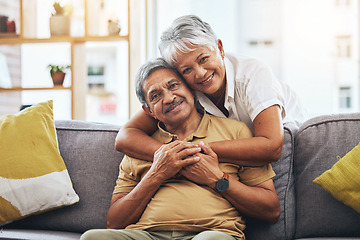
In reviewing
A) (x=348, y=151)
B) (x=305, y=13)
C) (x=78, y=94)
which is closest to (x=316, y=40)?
(x=305, y=13)

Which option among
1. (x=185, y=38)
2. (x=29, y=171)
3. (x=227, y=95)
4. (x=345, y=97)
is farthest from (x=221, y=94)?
(x=345, y=97)

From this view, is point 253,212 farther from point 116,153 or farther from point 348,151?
point 116,153

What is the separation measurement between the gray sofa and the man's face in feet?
1.30

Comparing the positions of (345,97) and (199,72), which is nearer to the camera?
(199,72)

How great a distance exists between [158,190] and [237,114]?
1.63 ft

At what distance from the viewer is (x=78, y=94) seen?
3818 millimetres

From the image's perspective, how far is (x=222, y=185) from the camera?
1480 mm

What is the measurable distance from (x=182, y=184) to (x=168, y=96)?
36 centimetres

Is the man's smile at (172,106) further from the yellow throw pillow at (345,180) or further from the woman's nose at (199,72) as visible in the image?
the yellow throw pillow at (345,180)

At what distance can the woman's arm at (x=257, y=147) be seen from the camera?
1.50 metres

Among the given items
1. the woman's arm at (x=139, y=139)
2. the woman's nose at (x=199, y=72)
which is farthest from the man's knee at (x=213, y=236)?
the woman's nose at (x=199, y=72)

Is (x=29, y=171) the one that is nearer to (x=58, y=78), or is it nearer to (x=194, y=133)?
(x=194, y=133)

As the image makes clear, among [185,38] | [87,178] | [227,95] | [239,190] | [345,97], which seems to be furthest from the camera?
[345,97]

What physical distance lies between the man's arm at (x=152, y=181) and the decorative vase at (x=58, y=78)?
2507 mm
